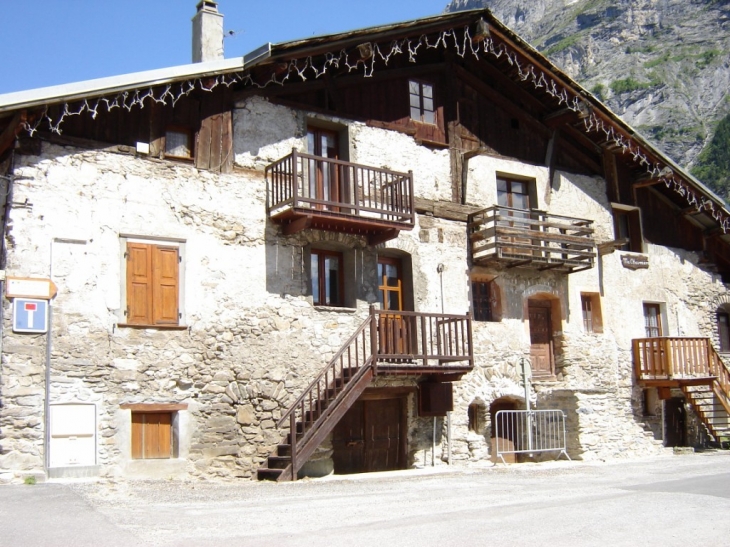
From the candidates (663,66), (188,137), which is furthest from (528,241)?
(663,66)

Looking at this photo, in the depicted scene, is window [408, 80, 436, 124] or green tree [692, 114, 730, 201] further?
green tree [692, 114, 730, 201]

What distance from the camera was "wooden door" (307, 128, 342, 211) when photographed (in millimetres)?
16656

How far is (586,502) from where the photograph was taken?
11492 mm

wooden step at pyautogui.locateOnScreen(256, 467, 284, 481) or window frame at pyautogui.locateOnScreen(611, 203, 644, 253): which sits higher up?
window frame at pyautogui.locateOnScreen(611, 203, 644, 253)

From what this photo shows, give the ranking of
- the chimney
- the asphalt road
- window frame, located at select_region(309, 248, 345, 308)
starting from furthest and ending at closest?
the chimney
window frame, located at select_region(309, 248, 345, 308)
the asphalt road

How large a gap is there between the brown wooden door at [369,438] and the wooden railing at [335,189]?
3.92 m

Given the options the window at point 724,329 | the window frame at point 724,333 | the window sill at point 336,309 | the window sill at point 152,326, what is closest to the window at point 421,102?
the window sill at point 336,309

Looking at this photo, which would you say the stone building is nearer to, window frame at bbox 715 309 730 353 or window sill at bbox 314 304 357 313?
window sill at bbox 314 304 357 313

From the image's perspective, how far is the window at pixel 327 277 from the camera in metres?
16.9

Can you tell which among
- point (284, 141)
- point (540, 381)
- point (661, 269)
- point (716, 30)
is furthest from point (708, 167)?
point (284, 141)

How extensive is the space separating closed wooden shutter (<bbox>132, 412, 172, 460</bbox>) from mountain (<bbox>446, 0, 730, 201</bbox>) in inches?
1812

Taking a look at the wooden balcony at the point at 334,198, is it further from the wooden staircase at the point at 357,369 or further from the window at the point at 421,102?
the window at the point at 421,102

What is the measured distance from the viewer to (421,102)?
754 inches

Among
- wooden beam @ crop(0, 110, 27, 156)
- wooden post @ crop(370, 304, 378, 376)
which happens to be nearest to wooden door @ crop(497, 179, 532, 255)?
wooden post @ crop(370, 304, 378, 376)
